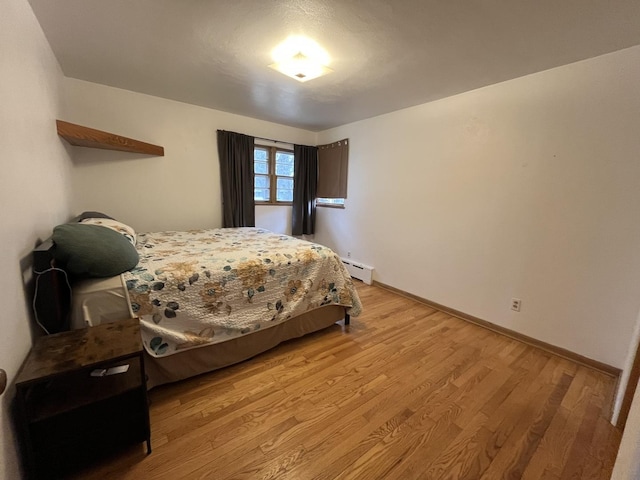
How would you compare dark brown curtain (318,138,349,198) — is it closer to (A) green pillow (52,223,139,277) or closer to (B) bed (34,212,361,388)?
(B) bed (34,212,361,388)

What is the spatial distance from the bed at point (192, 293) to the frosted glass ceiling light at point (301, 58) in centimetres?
148

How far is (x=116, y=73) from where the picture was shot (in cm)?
248

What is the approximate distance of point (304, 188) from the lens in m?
4.48

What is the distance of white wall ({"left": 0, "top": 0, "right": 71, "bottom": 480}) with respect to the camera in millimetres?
954

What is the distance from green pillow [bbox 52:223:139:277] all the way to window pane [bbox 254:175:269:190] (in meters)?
2.70

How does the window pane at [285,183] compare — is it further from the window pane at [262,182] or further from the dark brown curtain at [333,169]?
the dark brown curtain at [333,169]

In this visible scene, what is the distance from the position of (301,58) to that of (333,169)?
2285 mm

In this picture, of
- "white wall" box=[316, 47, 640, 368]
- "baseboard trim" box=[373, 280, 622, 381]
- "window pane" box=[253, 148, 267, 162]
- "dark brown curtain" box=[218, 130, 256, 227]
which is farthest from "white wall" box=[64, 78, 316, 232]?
"baseboard trim" box=[373, 280, 622, 381]

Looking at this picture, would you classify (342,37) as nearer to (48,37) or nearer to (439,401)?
(48,37)

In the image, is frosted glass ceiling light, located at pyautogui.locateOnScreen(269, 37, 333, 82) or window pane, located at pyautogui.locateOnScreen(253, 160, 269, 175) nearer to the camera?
frosted glass ceiling light, located at pyautogui.locateOnScreen(269, 37, 333, 82)

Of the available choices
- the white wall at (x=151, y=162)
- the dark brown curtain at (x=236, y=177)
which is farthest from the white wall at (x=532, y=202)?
the white wall at (x=151, y=162)

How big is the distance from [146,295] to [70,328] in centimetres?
39

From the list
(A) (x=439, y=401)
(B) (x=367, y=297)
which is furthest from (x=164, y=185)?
(A) (x=439, y=401)

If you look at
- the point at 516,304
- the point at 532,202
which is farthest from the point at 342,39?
the point at 516,304
